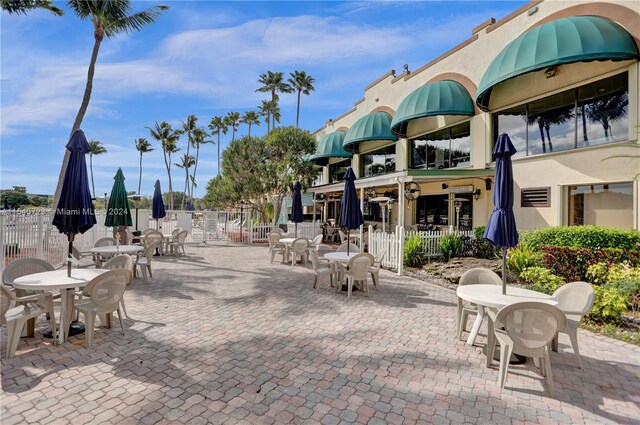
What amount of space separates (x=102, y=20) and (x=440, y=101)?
15627 mm

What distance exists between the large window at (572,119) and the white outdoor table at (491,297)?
28.1 feet

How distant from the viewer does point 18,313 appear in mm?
4359

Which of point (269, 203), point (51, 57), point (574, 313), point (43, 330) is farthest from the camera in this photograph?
point (269, 203)

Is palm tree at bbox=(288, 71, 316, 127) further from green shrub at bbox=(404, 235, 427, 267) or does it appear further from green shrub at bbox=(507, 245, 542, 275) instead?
green shrub at bbox=(507, 245, 542, 275)

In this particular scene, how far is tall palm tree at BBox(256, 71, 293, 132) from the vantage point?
36.7 meters

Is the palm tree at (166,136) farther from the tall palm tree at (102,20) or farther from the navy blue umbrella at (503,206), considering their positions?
the navy blue umbrella at (503,206)

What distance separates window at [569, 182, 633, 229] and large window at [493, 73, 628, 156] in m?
1.49

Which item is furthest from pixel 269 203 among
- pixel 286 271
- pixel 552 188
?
pixel 552 188

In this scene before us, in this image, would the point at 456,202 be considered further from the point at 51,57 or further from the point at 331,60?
the point at 51,57

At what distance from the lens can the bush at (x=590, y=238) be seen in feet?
26.3

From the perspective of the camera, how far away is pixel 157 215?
16.3 metres

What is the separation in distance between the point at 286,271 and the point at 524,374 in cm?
736

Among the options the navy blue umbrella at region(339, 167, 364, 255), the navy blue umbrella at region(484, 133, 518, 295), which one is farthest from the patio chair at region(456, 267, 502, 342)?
the navy blue umbrella at region(339, 167, 364, 255)

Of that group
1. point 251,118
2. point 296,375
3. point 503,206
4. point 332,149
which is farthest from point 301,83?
point 296,375
